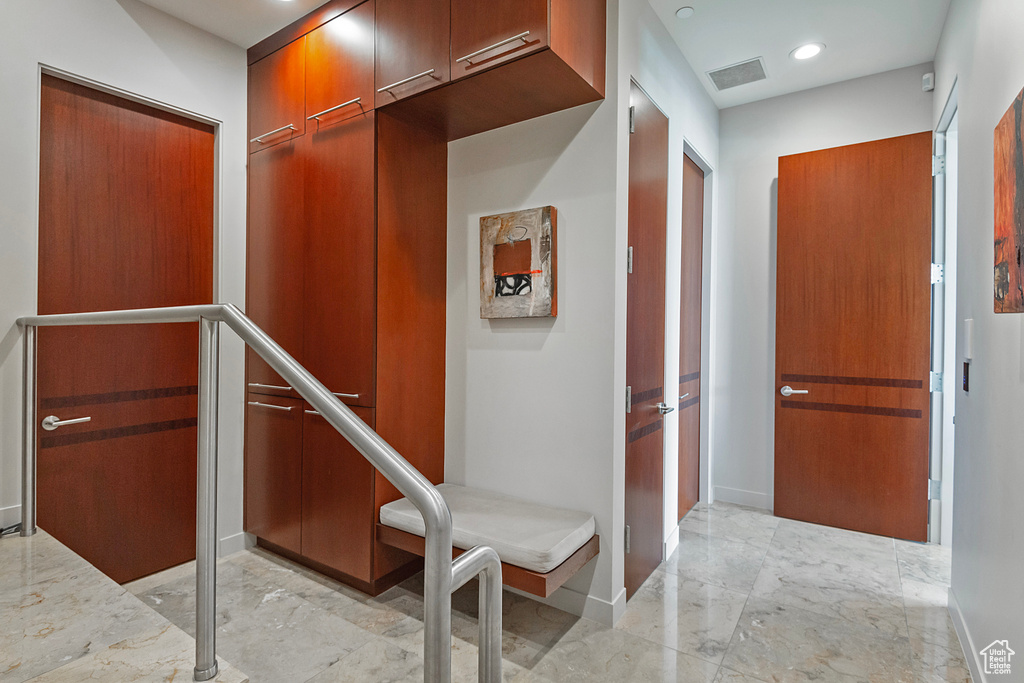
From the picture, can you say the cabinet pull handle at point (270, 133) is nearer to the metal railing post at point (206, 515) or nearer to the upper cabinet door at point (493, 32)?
the upper cabinet door at point (493, 32)

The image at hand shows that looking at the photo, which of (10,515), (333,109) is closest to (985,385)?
(333,109)

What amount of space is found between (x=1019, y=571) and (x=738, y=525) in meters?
1.97

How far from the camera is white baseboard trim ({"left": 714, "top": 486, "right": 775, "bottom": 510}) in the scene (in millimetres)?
3615

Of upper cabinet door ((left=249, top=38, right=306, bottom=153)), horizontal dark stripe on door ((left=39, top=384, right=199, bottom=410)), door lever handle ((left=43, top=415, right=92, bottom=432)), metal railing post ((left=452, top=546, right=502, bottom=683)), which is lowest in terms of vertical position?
metal railing post ((left=452, top=546, right=502, bottom=683))

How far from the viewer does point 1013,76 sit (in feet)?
4.91

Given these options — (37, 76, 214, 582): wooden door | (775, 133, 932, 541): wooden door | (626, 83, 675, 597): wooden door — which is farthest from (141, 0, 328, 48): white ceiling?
(775, 133, 932, 541): wooden door

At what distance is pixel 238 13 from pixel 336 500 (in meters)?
2.40

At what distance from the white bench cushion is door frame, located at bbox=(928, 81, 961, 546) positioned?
228 centimetres

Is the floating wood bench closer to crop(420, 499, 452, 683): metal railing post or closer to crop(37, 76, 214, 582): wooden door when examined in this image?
crop(420, 499, 452, 683): metal railing post

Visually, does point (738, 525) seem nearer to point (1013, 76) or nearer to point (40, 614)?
point (1013, 76)

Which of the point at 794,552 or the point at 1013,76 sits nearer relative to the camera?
the point at 1013,76

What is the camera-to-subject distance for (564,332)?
2.29 meters

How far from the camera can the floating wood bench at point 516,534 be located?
6.15 ft

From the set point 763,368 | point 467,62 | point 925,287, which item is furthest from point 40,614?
point 925,287
